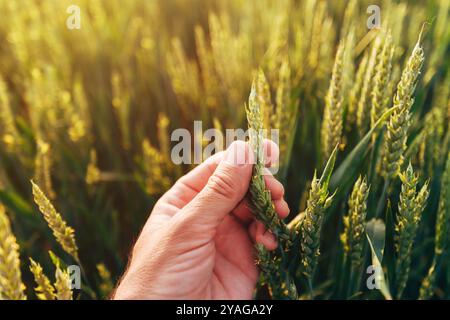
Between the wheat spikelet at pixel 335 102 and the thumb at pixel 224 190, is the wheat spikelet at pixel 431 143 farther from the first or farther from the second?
the thumb at pixel 224 190

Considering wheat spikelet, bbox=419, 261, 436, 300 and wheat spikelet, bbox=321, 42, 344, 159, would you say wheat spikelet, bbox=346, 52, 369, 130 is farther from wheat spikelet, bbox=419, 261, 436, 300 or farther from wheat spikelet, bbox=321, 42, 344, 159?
wheat spikelet, bbox=419, 261, 436, 300

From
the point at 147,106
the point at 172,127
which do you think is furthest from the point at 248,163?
the point at 147,106

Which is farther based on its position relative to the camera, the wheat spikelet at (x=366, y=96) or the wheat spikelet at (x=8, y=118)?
the wheat spikelet at (x=8, y=118)

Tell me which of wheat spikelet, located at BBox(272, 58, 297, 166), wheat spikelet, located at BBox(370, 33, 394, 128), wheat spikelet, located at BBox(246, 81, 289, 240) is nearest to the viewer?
wheat spikelet, located at BBox(246, 81, 289, 240)

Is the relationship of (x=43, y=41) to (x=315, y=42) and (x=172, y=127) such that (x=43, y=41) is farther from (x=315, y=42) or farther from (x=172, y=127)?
(x=315, y=42)

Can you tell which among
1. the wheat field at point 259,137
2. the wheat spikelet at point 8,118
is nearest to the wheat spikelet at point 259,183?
the wheat field at point 259,137

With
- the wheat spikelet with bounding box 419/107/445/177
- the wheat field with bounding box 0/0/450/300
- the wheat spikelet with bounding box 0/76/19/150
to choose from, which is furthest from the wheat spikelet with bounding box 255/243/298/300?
the wheat spikelet with bounding box 0/76/19/150

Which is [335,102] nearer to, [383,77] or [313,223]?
[383,77]
